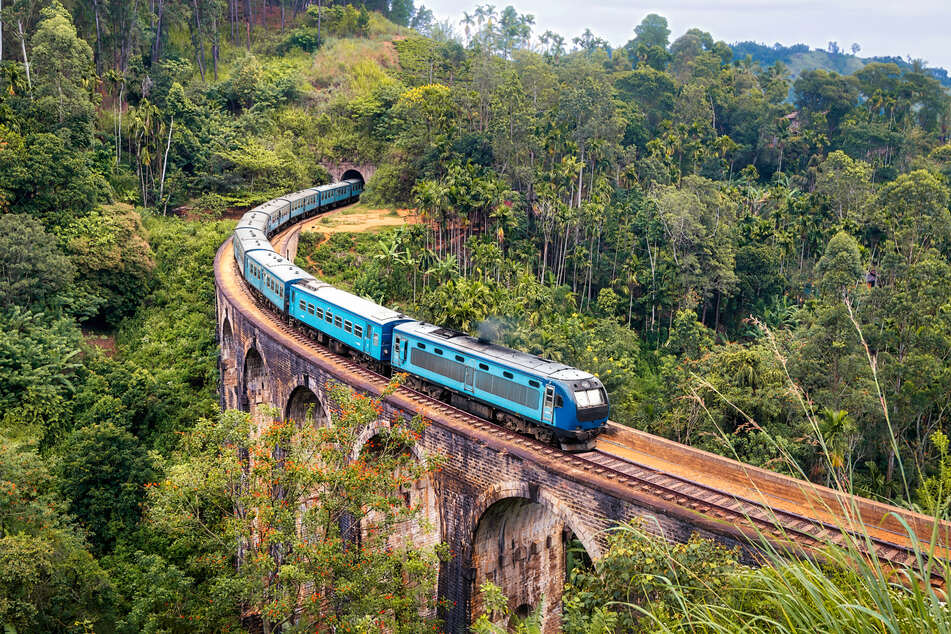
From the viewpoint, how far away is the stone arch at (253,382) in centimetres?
3080

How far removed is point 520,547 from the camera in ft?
68.5

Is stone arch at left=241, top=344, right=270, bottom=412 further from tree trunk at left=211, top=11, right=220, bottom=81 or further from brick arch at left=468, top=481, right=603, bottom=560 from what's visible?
tree trunk at left=211, top=11, right=220, bottom=81

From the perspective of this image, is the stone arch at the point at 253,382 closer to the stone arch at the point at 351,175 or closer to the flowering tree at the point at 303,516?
the flowering tree at the point at 303,516

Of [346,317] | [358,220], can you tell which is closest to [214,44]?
[358,220]

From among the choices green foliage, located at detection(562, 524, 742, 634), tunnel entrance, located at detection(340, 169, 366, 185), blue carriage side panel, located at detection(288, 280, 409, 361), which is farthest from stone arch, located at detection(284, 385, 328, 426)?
tunnel entrance, located at detection(340, 169, 366, 185)

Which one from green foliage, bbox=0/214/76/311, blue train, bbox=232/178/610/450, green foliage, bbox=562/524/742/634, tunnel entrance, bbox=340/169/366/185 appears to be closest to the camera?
green foliage, bbox=562/524/742/634

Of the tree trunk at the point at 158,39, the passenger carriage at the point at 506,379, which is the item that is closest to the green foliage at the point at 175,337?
the passenger carriage at the point at 506,379

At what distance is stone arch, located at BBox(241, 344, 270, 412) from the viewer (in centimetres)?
3080

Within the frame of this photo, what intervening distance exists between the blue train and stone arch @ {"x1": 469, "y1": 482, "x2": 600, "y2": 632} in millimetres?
1882

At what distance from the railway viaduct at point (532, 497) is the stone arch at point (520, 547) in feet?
0.12

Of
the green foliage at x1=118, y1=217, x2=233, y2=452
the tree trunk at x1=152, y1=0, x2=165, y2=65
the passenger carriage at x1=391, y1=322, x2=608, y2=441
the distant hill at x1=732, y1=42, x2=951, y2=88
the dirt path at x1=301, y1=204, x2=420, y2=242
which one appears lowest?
the green foliage at x1=118, y1=217, x2=233, y2=452

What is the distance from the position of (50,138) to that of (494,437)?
39534 millimetres

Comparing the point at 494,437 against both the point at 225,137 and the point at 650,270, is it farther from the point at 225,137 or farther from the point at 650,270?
the point at 225,137

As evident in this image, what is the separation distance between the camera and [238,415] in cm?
1652
